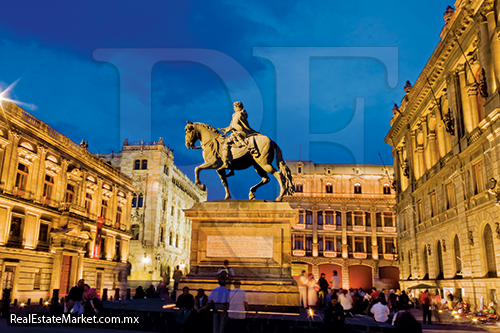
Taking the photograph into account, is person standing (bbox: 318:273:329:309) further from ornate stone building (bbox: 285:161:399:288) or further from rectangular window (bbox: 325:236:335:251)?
rectangular window (bbox: 325:236:335:251)

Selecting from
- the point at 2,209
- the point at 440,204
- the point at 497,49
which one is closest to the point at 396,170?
the point at 440,204

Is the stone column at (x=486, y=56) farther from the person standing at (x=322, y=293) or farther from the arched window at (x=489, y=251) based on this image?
the person standing at (x=322, y=293)

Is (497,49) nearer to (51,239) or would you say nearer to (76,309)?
(76,309)

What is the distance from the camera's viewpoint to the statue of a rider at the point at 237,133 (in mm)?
13066

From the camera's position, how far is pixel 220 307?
7.78 meters

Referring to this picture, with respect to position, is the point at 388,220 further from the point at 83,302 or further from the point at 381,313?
the point at 83,302

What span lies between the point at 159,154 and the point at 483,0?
4163 centimetres

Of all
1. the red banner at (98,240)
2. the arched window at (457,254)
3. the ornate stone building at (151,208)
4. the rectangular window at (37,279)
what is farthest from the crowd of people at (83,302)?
the ornate stone building at (151,208)

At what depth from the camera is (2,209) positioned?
2773 cm

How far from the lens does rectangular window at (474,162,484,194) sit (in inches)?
872

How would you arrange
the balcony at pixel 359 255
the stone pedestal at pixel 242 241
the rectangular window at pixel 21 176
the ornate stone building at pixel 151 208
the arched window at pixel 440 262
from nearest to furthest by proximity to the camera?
the stone pedestal at pixel 242 241 < the arched window at pixel 440 262 < the rectangular window at pixel 21 176 < the ornate stone building at pixel 151 208 < the balcony at pixel 359 255

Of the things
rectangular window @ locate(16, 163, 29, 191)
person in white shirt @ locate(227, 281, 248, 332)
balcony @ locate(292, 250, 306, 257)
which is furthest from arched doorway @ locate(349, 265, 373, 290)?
person in white shirt @ locate(227, 281, 248, 332)

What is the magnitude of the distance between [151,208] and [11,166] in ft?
82.4

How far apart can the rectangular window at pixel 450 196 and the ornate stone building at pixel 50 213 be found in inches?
1102
